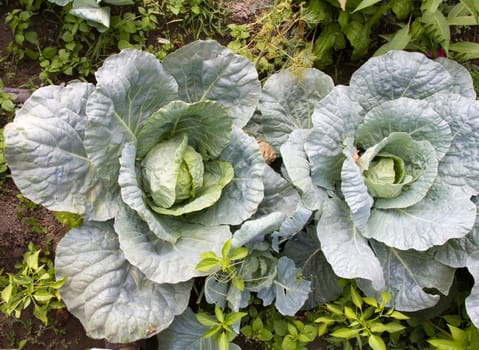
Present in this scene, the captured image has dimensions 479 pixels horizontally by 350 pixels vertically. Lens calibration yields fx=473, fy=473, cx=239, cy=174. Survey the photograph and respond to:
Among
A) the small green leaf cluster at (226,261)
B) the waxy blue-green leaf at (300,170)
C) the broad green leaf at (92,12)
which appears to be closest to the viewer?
the small green leaf cluster at (226,261)

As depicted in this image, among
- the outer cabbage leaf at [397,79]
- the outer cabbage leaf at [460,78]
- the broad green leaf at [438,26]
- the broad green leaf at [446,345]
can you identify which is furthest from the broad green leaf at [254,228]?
the broad green leaf at [438,26]

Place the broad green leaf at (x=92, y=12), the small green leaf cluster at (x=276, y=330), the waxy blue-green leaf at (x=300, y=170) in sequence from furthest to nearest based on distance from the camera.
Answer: the broad green leaf at (x=92, y=12) → the small green leaf cluster at (x=276, y=330) → the waxy blue-green leaf at (x=300, y=170)

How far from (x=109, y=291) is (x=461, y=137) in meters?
1.35

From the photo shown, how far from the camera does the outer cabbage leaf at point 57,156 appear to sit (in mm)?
1434

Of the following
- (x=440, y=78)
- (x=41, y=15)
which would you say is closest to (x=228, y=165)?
(x=440, y=78)

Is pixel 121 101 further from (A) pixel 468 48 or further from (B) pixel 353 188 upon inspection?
(A) pixel 468 48

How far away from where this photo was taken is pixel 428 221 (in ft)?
5.35

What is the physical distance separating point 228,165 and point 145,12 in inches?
36.7

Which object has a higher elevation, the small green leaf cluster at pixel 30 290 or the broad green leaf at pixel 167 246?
the broad green leaf at pixel 167 246

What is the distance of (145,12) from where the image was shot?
2.13 metres

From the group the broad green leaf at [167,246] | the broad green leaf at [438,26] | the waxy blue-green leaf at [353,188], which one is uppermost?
the broad green leaf at [438,26]

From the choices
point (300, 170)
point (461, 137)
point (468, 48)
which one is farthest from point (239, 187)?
point (468, 48)

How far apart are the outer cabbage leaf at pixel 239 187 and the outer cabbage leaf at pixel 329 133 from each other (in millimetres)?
191

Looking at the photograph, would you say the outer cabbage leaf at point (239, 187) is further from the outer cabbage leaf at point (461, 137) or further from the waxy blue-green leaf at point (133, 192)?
the outer cabbage leaf at point (461, 137)
